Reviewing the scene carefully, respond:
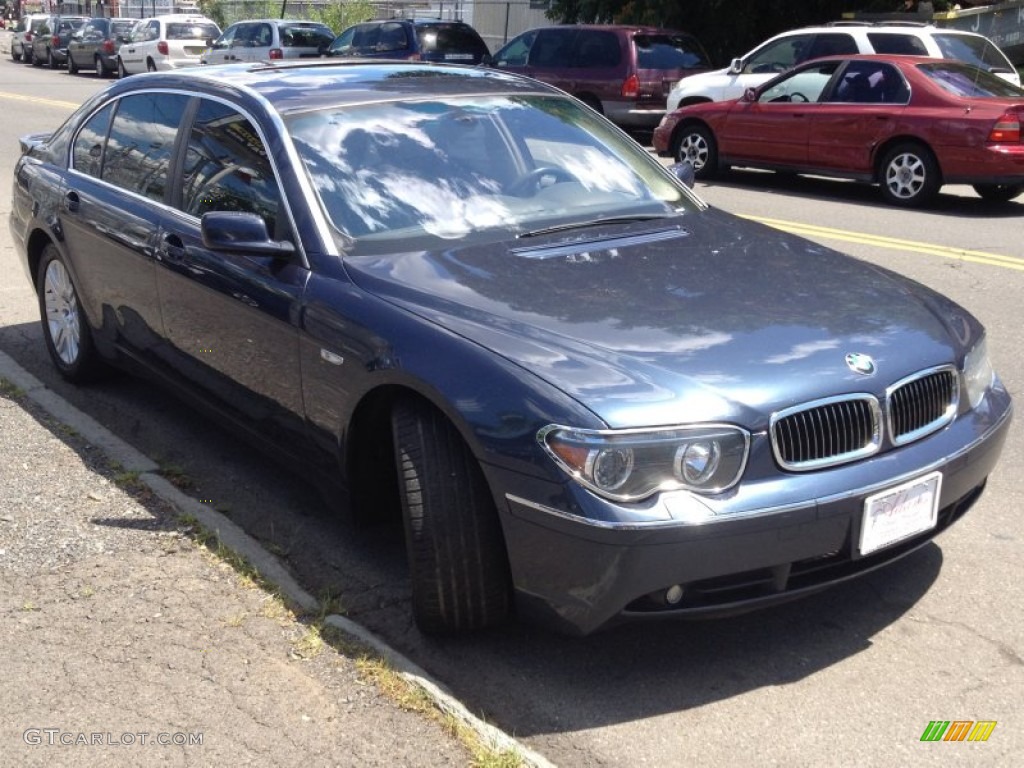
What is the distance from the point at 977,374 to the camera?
404 centimetres

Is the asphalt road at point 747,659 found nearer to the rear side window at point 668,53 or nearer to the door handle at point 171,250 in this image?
the door handle at point 171,250

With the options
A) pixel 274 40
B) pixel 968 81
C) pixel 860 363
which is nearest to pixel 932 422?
pixel 860 363

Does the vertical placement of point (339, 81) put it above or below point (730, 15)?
above

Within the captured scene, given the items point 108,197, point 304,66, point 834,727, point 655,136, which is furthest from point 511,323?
point 655,136

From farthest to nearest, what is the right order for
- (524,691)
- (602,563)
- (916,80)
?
(916,80)
(524,691)
(602,563)

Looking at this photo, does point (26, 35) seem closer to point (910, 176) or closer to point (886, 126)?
point (886, 126)

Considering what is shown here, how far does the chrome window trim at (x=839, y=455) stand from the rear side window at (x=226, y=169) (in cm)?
201

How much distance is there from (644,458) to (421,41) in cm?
2039

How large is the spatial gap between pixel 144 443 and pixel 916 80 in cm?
960

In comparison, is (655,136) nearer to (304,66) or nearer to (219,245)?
(304,66)

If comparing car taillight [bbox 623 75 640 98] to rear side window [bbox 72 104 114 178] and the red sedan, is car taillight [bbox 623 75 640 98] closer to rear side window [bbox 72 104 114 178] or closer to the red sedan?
the red sedan

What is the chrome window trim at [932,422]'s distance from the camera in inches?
140

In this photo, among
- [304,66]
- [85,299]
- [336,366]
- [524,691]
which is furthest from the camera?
[85,299]

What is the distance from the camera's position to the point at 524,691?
3.57 m
